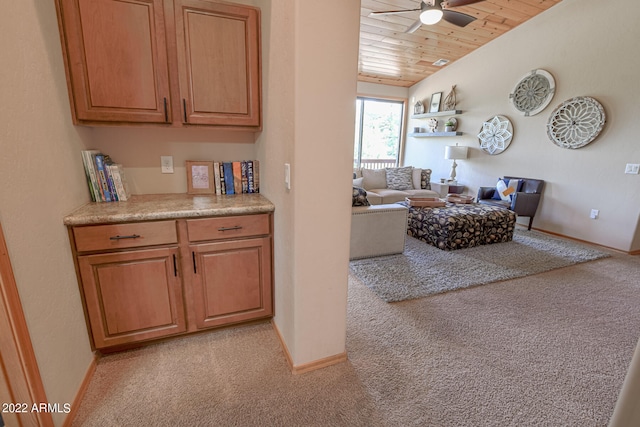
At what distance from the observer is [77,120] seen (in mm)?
1577

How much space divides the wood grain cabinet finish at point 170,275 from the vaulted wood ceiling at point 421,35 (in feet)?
12.4

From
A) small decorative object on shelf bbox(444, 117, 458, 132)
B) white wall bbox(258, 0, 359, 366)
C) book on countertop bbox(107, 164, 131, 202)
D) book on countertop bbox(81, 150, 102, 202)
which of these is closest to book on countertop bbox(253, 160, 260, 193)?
white wall bbox(258, 0, 359, 366)

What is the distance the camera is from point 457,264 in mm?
3070

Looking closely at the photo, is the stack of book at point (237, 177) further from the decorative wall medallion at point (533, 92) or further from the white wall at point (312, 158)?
the decorative wall medallion at point (533, 92)

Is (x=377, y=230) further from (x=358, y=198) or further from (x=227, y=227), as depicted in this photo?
(x=227, y=227)

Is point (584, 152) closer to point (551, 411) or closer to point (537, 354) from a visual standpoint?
point (537, 354)

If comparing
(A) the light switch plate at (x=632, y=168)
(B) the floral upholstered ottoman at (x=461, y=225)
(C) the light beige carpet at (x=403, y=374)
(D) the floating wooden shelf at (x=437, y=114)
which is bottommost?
(C) the light beige carpet at (x=403, y=374)

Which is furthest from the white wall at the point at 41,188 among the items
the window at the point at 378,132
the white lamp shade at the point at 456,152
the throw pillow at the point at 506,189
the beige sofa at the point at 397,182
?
the window at the point at 378,132

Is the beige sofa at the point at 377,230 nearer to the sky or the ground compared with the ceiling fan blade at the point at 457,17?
nearer to the ground

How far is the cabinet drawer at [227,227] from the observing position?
1646 millimetres

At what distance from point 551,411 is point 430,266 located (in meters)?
1.68

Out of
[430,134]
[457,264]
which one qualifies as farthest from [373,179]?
[457,264]

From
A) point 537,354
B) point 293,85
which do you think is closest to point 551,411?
point 537,354

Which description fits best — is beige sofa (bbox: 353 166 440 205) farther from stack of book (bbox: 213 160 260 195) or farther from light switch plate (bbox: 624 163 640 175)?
stack of book (bbox: 213 160 260 195)
